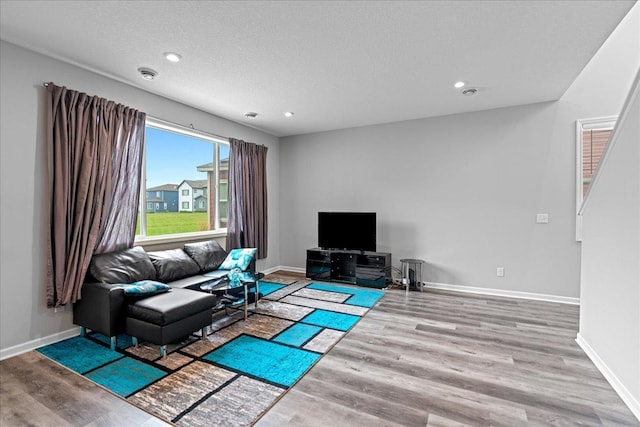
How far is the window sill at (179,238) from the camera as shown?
3781mm

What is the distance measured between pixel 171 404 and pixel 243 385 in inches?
18.6

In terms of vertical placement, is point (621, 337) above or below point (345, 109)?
below

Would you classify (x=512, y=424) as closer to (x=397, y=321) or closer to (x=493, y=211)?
(x=397, y=321)

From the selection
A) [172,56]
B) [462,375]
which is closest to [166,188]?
[172,56]

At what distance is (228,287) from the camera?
3.31 m

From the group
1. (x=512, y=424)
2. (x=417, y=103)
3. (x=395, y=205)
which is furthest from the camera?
(x=395, y=205)

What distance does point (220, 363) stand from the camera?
251 centimetres

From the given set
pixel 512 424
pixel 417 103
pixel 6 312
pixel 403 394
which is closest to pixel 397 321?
→ pixel 403 394

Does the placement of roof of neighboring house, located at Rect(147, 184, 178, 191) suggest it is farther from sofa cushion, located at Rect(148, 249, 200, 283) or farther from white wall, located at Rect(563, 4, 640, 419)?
white wall, located at Rect(563, 4, 640, 419)

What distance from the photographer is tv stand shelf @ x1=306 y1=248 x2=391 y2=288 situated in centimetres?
486

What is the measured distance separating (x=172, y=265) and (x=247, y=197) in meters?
1.88

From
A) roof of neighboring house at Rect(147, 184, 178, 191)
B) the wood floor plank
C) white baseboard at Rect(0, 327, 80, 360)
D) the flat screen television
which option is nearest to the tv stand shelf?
the flat screen television

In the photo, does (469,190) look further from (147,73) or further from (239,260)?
(147,73)

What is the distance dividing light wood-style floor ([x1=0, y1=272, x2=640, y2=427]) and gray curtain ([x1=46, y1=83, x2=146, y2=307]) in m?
0.82
